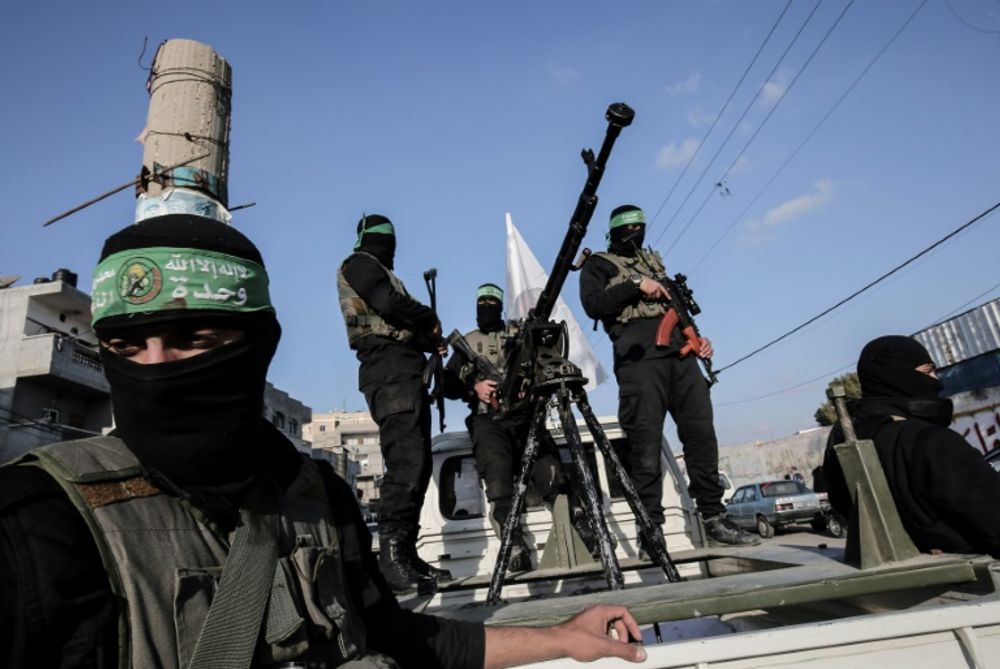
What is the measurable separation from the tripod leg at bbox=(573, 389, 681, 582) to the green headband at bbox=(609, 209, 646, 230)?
1.74m

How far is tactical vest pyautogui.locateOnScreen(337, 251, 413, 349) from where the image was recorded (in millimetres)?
3576

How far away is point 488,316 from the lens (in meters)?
5.11

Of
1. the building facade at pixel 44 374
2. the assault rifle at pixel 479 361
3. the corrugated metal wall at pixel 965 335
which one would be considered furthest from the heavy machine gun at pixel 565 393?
the corrugated metal wall at pixel 965 335

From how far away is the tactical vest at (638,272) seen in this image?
3.92 metres

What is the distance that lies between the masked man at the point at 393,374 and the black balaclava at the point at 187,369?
2.22 metres

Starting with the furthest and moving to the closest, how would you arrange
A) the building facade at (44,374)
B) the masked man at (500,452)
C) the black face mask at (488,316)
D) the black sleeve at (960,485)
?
1. the building facade at (44,374)
2. the black face mask at (488,316)
3. the masked man at (500,452)
4. the black sleeve at (960,485)

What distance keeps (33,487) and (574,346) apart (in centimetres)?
711

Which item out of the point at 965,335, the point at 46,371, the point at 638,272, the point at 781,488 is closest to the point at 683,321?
the point at 638,272

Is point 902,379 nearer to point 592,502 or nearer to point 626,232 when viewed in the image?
point 592,502

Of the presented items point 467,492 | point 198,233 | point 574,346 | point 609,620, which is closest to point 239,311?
point 198,233

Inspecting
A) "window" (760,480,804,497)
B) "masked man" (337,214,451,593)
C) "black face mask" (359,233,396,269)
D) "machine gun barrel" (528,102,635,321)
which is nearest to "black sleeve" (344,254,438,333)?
"masked man" (337,214,451,593)

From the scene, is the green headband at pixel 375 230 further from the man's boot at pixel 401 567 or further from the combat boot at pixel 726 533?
the combat boot at pixel 726 533

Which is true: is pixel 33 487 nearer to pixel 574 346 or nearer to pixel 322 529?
pixel 322 529

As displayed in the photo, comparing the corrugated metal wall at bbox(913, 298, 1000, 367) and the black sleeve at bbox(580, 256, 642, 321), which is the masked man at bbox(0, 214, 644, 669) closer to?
the black sleeve at bbox(580, 256, 642, 321)
